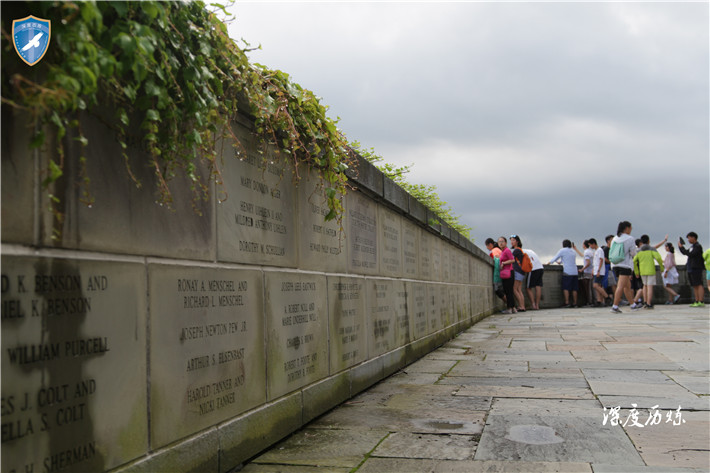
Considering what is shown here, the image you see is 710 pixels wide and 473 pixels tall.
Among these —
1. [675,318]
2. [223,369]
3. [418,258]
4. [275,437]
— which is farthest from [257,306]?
[675,318]

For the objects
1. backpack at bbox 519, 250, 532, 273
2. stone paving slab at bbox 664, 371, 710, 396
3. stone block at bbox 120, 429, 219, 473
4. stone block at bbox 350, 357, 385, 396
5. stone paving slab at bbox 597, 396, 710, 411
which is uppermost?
backpack at bbox 519, 250, 532, 273

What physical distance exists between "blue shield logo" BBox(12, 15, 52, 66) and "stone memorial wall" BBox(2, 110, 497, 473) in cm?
19

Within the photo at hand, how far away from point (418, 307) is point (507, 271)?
900 cm

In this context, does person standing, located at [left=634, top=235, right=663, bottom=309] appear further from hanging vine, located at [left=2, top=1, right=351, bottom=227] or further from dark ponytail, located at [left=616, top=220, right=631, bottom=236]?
hanging vine, located at [left=2, top=1, right=351, bottom=227]

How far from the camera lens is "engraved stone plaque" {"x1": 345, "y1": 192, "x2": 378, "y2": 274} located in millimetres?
4946

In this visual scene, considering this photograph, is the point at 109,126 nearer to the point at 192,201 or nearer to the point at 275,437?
the point at 192,201

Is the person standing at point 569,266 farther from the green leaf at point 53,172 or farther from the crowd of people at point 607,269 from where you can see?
the green leaf at point 53,172

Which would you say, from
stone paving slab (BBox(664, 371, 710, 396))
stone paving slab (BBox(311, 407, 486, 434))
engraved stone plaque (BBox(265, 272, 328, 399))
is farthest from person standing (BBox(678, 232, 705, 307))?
engraved stone plaque (BBox(265, 272, 328, 399))

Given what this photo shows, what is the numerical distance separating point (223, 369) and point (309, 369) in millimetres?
1111

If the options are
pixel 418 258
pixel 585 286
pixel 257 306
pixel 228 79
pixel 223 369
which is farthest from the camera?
pixel 585 286

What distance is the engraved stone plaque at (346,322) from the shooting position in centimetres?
445

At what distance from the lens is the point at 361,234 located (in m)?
5.22

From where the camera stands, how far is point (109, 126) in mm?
2152

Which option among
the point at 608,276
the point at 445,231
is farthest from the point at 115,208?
the point at 608,276
